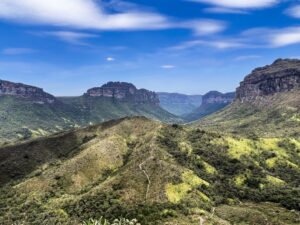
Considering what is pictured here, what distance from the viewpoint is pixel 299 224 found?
199875 mm

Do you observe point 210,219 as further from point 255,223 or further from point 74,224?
point 74,224

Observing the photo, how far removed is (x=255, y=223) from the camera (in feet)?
651

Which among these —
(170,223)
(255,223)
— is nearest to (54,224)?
(170,223)

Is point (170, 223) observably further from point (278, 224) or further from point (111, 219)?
point (278, 224)

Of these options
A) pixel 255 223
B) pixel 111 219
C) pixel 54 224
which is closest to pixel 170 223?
pixel 111 219

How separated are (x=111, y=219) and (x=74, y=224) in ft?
56.0

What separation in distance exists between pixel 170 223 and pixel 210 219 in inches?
789

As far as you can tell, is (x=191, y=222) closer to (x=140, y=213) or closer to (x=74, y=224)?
(x=140, y=213)

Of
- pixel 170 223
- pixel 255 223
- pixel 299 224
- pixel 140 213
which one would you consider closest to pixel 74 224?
pixel 140 213

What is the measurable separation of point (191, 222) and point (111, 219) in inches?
1466

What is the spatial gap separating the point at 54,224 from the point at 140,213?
133 ft

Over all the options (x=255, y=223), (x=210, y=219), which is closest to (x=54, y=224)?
(x=210, y=219)

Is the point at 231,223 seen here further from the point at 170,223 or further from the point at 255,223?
the point at 170,223

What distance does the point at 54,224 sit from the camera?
19938 cm
